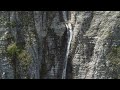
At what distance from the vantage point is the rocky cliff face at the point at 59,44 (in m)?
18.2

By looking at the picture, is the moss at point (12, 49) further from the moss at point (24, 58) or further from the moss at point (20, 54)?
the moss at point (24, 58)

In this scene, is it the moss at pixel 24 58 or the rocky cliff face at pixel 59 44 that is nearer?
the rocky cliff face at pixel 59 44

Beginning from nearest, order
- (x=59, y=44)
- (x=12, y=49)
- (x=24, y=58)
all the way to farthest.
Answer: (x=12, y=49) < (x=24, y=58) < (x=59, y=44)

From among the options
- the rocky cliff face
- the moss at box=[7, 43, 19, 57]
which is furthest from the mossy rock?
the moss at box=[7, 43, 19, 57]

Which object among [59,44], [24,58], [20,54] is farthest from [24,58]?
[59,44]

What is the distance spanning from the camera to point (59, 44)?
19609 millimetres

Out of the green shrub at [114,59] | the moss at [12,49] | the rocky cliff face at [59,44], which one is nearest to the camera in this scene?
the green shrub at [114,59]

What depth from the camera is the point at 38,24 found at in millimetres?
19969

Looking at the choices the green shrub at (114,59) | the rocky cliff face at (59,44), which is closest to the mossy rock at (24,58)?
the rocky cliff face at (59,44)

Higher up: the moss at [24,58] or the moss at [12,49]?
the moss at [12,49]

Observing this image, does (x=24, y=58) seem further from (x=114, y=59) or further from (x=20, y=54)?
(x=114, y=59)
